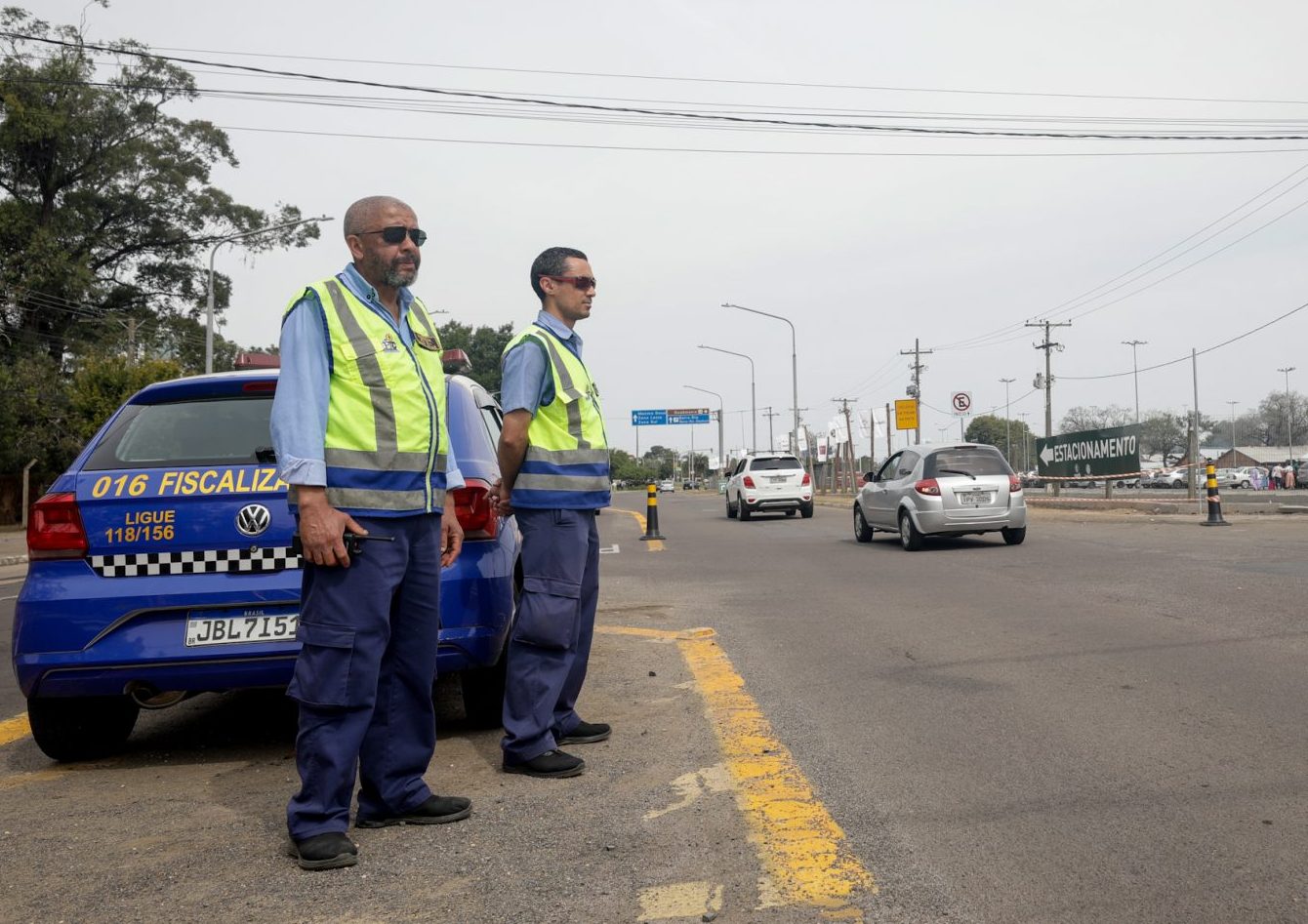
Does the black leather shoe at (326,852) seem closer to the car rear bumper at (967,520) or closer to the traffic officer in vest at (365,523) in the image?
the traffic officer in vest at (365,523)

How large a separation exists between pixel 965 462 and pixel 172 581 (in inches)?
484

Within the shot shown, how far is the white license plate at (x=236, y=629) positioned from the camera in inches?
167

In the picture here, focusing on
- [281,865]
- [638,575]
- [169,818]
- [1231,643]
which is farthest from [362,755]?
[638,575]

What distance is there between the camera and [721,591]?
10.5 meters

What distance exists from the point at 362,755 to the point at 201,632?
990 millimetres

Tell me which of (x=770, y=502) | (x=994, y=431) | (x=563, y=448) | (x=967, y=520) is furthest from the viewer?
(x=994, y=431)

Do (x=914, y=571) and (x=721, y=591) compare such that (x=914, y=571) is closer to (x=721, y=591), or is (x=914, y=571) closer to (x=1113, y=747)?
(x=721, y=591)

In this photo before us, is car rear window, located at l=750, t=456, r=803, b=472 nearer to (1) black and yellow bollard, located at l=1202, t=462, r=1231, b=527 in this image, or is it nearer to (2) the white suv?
(2) the white suv

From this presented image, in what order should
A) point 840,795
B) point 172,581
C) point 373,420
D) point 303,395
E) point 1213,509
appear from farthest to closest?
point 1213,509
point 172,581
point 840,795
point 373,420
point 303,395

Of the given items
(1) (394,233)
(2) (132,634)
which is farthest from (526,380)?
(2) (132,634)

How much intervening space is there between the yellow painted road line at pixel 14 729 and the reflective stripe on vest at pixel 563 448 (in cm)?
273

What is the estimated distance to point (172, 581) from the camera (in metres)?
4.27

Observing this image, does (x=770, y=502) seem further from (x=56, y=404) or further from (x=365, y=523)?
(x=365, y=523)

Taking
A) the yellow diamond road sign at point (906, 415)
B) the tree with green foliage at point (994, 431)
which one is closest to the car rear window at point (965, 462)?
the yellow diamond road sign at point (906, 415)
